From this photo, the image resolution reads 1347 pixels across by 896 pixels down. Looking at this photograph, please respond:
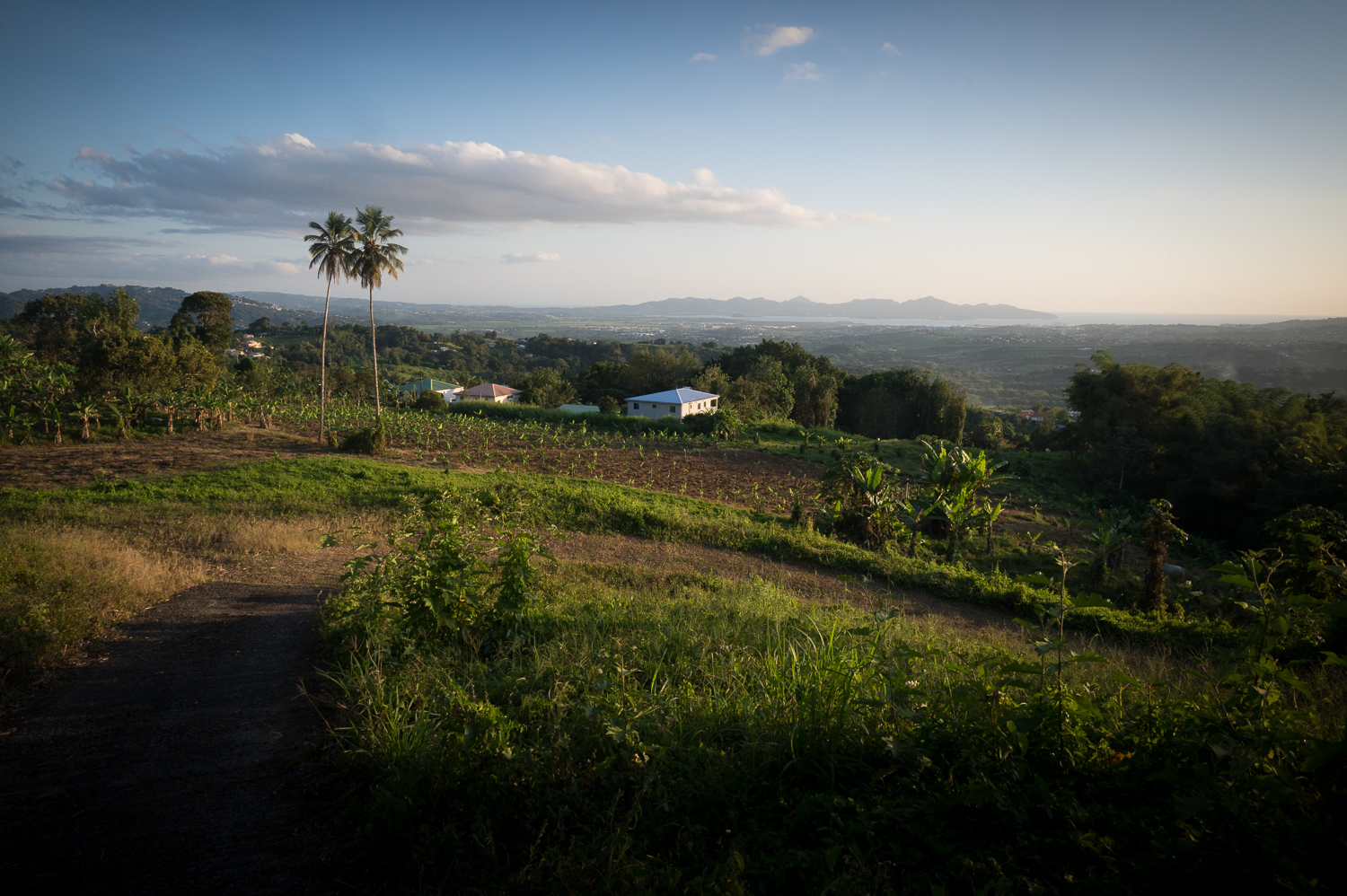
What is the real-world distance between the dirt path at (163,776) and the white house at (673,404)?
3787cm

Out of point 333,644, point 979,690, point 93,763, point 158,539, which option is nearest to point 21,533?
point 158,539

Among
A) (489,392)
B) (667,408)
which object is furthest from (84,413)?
(489,392)

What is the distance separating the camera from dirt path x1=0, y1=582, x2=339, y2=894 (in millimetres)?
2787

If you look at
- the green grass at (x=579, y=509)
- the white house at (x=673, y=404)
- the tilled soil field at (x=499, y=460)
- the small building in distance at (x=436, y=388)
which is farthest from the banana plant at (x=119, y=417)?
the small building in distance at (x=436, y=388)

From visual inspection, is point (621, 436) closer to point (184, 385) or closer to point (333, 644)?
point (184, 385)

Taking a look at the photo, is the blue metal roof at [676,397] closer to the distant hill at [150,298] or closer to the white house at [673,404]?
the white house at [673,404]

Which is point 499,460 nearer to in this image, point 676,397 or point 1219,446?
point 676,397

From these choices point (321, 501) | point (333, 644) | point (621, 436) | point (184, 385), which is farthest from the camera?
point (621, 436)

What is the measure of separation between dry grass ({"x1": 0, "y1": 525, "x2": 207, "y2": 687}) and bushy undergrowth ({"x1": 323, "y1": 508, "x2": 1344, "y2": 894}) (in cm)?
318

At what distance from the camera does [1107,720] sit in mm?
2938

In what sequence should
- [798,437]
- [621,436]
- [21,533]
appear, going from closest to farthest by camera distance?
[21,533] < [621,436] < [798,437]

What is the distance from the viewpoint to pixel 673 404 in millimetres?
43469

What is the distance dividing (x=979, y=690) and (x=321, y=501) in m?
15.1

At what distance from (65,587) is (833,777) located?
860cm
